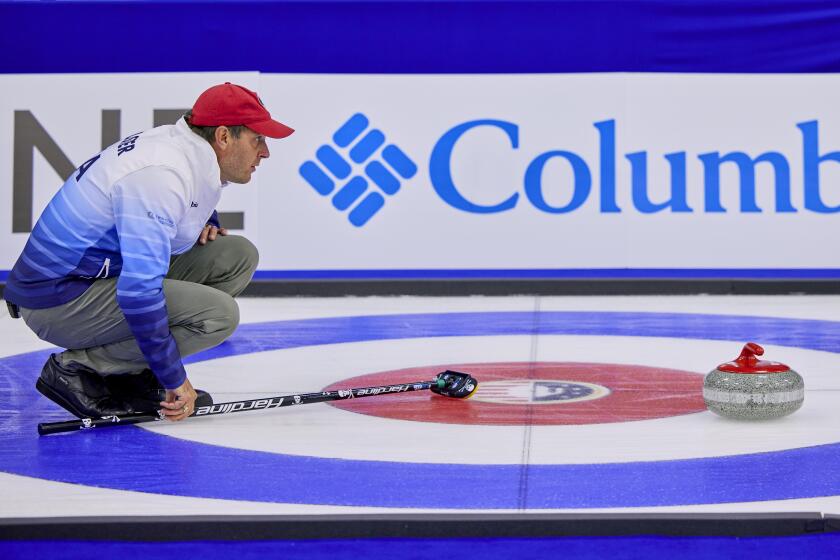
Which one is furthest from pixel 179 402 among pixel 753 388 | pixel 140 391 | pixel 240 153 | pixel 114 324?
pixel 753 388

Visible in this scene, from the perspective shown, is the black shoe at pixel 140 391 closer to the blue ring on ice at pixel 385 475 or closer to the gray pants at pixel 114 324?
the gray pants at pixel 114 324

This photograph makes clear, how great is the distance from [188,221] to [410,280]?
13.3 feet

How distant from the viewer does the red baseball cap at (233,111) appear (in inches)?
129

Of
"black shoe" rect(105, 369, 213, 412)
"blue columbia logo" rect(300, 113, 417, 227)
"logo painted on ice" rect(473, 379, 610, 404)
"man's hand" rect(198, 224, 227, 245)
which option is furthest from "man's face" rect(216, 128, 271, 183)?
"blue columbia logo" rect(300, 113, 417, 227)

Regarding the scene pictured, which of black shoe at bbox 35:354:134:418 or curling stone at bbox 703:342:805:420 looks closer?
curling stone at bbox 703:342:805:420

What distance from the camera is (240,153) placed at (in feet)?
11.0

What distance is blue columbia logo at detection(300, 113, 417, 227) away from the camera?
7375mm

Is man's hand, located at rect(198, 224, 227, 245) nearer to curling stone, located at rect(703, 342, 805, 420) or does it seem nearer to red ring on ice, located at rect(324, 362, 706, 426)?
red ring on ice, located at rect(324, 362, 706, 426)

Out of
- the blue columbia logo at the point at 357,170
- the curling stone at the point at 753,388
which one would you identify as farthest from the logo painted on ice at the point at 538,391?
the blue columbia logo at the point at 357,170

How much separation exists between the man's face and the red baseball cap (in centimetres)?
4

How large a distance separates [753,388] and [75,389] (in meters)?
1.81

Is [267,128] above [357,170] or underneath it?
underneath

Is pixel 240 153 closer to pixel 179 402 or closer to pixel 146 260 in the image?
pixel 146 260

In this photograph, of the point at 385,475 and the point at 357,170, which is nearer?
the point at 385,475
